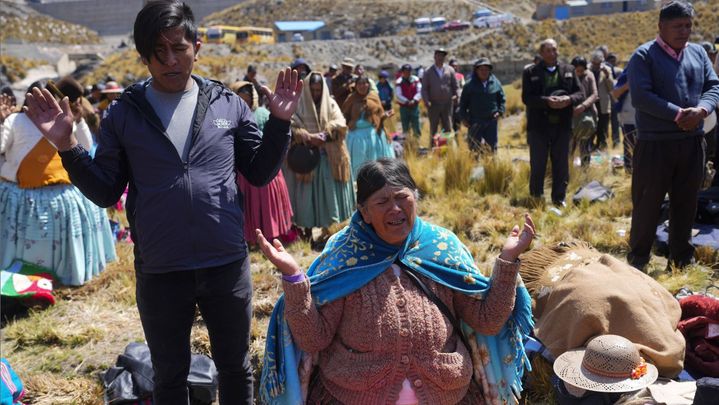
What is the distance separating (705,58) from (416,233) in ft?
11.5

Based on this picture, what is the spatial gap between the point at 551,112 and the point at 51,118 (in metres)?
5.70

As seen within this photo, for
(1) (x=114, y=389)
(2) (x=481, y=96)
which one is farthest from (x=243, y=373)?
(2) (x=481, y=96)

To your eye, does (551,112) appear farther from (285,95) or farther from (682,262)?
(285,95)

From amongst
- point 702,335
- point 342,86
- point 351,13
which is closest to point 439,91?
point 342,86

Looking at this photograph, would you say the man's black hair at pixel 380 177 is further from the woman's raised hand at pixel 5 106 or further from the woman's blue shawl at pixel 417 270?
the woman's raised hand at pixel 5 106

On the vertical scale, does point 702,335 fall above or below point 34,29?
below

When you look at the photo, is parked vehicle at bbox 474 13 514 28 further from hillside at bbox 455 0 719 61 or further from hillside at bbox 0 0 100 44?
hillside at bbox 0 0 100 44

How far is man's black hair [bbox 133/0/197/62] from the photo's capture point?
261 centimetres

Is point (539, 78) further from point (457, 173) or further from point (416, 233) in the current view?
point (416, 233)

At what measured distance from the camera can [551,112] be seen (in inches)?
287

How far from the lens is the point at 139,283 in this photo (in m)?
2.84

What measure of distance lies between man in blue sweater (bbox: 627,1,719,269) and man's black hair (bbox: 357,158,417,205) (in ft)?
9.37

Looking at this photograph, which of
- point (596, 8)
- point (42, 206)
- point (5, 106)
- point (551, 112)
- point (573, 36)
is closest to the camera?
point (5, 106)

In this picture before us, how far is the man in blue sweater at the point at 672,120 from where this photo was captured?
4773mm
